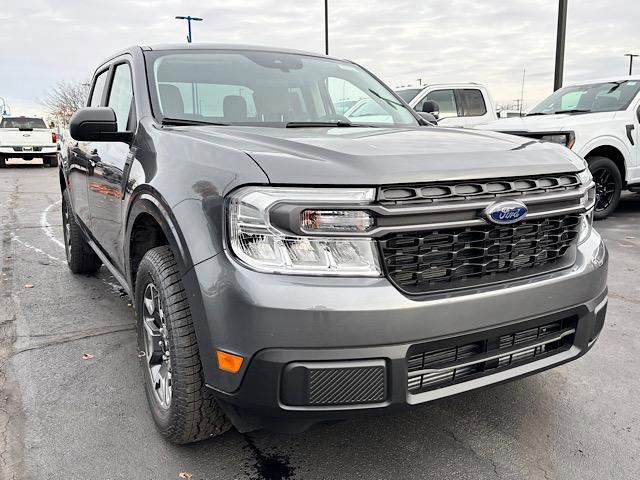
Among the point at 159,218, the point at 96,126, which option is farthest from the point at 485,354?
the point at 96,126

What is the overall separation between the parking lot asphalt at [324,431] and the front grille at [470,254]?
1.45 feet

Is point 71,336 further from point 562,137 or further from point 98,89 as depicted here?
point 562,137

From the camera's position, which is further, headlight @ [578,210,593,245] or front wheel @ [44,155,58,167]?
front wheel @ [44,155,58,167]

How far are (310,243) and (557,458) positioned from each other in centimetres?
146

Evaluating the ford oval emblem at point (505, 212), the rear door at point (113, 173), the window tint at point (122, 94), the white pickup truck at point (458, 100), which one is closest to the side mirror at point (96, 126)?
the rear door at point (113, 173)

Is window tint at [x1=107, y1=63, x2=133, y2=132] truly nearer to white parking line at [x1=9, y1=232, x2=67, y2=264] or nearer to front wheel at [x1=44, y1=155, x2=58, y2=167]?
white parking line at [x1=9, y1=232, x2=67, y2=264]

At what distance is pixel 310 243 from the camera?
1.86m

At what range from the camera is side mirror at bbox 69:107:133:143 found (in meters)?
2.79

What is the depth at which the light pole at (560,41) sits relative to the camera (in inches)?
408

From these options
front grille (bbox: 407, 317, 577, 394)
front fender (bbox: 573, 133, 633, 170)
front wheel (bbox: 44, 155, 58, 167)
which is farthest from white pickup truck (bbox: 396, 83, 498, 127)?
front wheel (bbox: 44, 155, 58, 167)

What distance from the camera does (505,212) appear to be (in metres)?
2.03

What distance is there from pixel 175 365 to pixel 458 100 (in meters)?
9.00

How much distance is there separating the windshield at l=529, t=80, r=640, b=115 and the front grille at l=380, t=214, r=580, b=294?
6568mm

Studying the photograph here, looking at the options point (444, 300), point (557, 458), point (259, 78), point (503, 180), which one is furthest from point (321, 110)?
point (557, 458)
